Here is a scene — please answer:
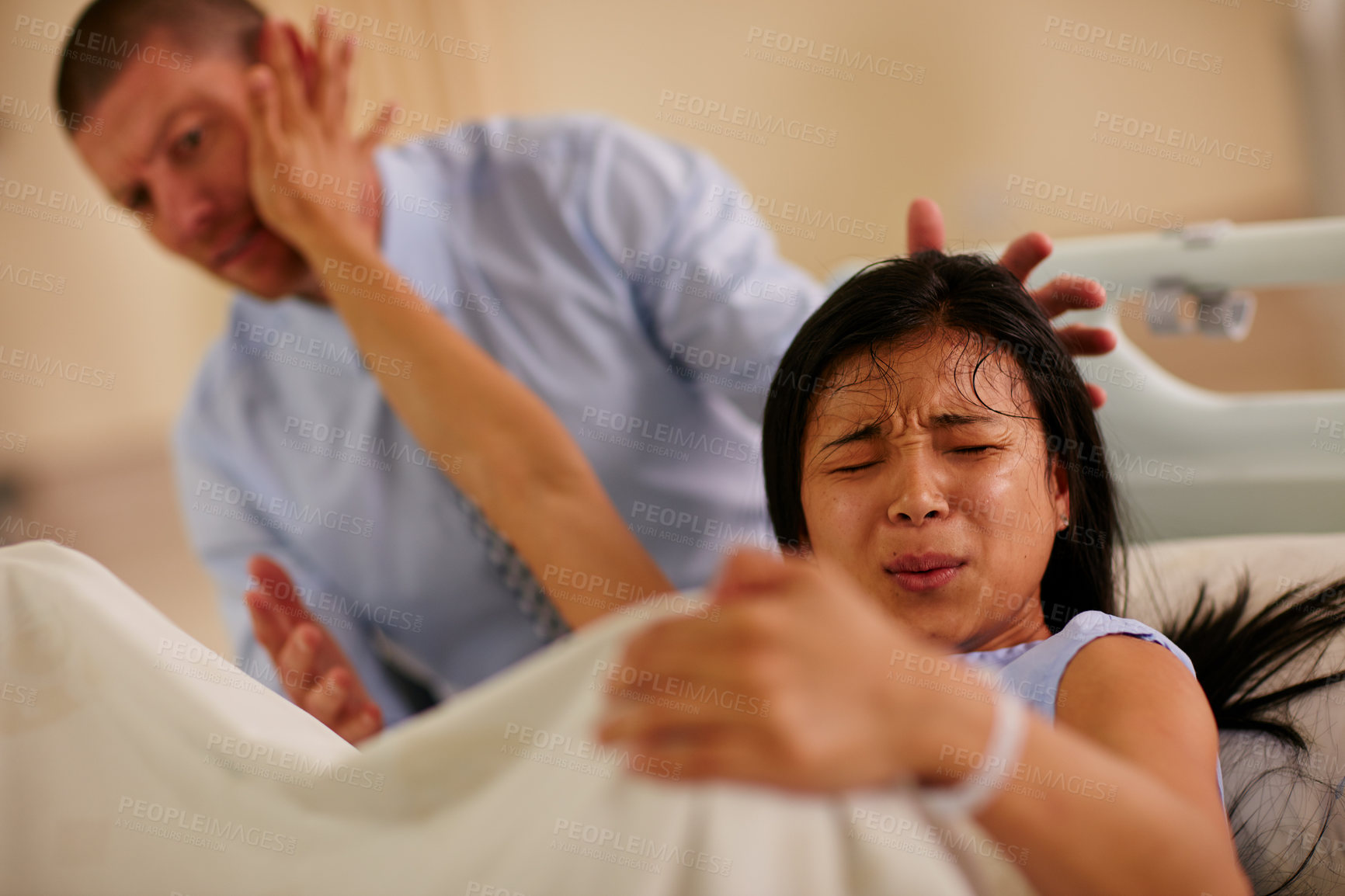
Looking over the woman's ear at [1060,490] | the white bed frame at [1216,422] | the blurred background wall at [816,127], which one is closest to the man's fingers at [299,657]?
the woman's ear at [1060,490]

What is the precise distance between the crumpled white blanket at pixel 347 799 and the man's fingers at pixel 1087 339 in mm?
515

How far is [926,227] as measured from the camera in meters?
0.90

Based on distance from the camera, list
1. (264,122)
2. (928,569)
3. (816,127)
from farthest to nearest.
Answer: (816,127), (264,122), (928,569)

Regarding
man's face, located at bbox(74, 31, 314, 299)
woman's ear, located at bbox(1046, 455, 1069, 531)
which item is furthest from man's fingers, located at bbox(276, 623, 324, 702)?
woman's ear, located at bbox(1046, 455, 1069, 531)

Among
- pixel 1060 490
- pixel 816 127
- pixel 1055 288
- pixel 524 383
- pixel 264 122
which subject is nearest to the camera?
pixel 1060 490

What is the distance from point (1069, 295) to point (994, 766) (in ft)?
1.83

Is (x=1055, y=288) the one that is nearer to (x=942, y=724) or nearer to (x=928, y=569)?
(x=928, y=569)

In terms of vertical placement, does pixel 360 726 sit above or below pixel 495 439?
below

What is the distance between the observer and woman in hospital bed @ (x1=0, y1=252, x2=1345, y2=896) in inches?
13.7

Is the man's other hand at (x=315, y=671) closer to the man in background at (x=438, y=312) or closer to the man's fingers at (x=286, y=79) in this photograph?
the man in background at (x=438, y=312)

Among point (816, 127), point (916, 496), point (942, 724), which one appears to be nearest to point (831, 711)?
point (942, 724)

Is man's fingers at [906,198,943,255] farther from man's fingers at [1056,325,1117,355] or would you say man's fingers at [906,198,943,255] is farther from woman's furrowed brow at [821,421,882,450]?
woman's furrowed brow at [821,421,882,450]

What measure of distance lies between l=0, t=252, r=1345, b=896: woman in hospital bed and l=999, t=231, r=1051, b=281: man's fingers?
12 cm

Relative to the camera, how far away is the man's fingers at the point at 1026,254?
0.84 meters
